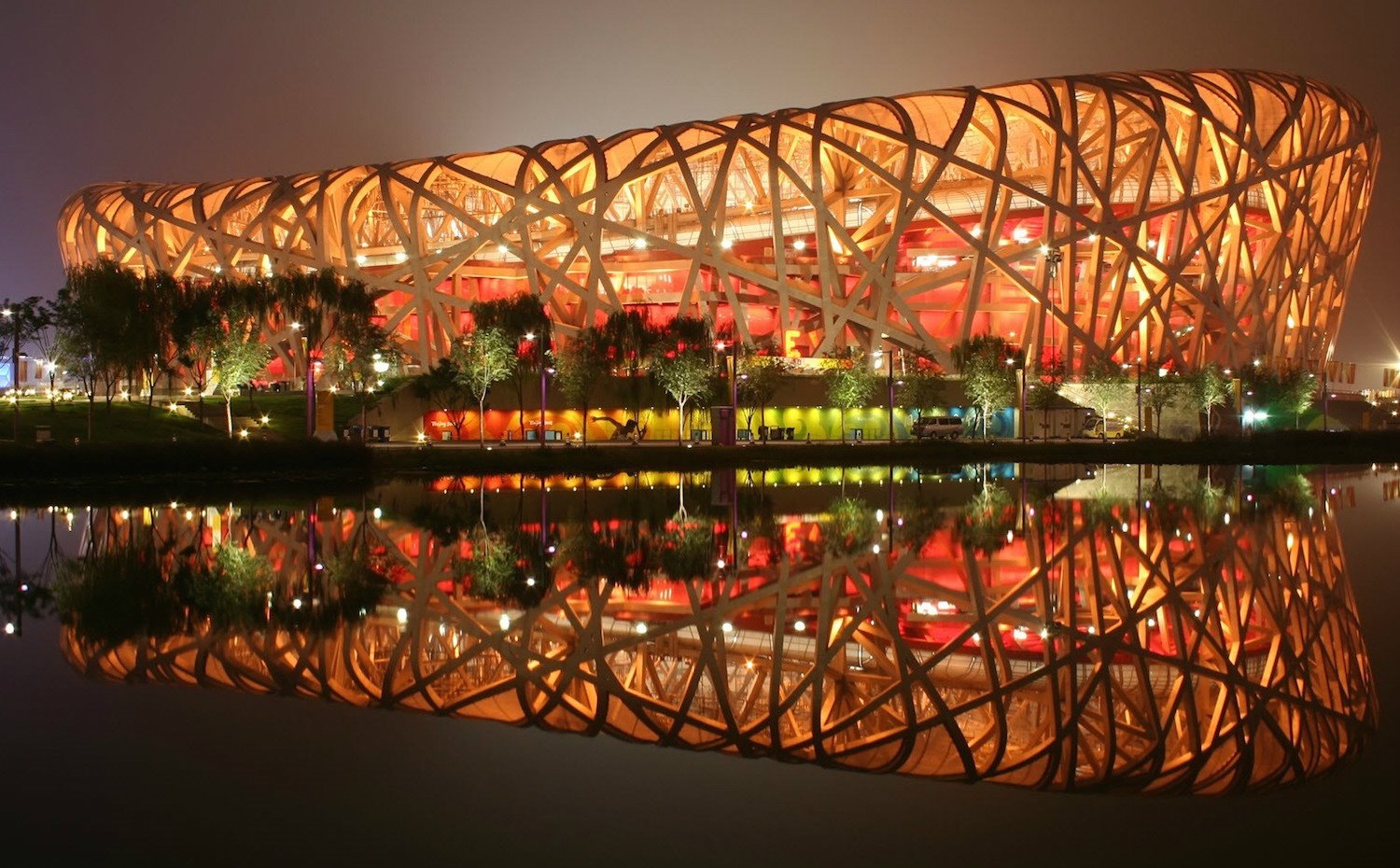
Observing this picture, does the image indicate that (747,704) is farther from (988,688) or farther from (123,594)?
(123,594)

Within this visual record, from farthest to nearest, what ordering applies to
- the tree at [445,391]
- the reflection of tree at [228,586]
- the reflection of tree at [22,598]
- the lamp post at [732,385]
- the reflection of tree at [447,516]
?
1. the tree at [445,391]
2. the lamp post at [732,385]
3. the reflection of tree at [447,516]
4. the reflection of tree at [22,598]
5. the reflection of tree at [228,586]

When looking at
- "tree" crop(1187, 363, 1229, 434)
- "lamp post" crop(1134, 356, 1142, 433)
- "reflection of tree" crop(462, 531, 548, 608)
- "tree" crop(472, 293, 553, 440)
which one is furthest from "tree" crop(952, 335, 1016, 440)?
"reflection of tree" crop(462, 531, 548, 608)

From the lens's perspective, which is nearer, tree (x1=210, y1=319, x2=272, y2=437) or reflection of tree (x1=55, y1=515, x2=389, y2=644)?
reflection of tree (x1=55, y1=515, x2=389, y2=644)

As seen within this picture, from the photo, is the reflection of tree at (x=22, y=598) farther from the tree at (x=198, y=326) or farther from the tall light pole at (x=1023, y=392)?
the tall light pole at (x=1023, y=392)

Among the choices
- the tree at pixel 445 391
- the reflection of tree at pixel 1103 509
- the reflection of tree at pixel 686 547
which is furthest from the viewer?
the tree at pixel 445 391

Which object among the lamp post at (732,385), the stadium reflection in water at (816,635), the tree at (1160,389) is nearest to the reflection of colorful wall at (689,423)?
the lamp post at (732,385)

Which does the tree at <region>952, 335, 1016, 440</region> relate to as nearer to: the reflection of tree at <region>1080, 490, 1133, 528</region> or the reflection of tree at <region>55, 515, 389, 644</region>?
the reflection of tree at <region>1080, 490, 1133, 528</region>
